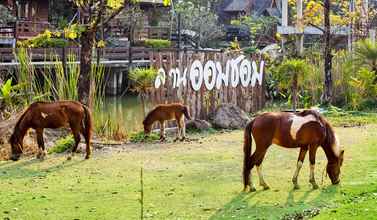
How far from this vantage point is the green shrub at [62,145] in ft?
40.6

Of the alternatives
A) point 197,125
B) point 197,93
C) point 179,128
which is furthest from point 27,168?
point 197,93

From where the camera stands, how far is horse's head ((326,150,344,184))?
8902 mm

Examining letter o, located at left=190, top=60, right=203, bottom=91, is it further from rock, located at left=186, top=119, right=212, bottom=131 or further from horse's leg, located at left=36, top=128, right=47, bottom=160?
horse's leg, located at left=36, top=128, right=47, bottom=160

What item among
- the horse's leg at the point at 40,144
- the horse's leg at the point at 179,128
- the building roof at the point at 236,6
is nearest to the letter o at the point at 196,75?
the horse's leg at the point at 179,128

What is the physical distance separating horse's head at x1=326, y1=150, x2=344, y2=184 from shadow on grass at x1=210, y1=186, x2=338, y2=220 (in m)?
0.31

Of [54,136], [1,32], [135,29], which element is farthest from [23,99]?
[135,29]

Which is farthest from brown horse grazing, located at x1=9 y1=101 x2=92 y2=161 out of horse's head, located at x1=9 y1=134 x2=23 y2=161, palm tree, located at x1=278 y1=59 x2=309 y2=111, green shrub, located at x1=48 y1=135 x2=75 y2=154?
palm tree, located at x1=278 y1=59 x2=309 y2=111

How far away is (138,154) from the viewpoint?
1209 centimetres

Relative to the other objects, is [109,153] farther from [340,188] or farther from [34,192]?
[340,188]

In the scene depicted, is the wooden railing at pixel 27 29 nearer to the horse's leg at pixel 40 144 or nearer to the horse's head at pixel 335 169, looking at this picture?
the horse's leg at pixel 40 144

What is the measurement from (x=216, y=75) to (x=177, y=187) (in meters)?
8.55

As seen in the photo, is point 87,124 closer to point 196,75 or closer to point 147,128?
point 147,128

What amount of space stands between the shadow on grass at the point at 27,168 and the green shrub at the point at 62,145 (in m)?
0.88

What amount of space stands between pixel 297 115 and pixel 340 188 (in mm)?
1045
